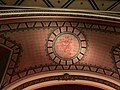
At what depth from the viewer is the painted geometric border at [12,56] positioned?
7312 mm

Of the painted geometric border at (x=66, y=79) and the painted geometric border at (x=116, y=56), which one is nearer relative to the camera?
the painted geometric border at (x=116, y=56)

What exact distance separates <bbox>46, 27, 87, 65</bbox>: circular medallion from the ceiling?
81 centimetres

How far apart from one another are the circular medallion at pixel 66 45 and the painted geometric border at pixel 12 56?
3.59 ft

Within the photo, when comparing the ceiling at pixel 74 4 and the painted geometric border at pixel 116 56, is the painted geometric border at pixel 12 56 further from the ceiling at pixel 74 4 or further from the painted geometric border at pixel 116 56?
the painted geometric border at pixel 116 56

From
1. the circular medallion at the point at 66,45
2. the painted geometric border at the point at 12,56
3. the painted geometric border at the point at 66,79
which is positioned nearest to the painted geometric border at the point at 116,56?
the painted geometric border at the point at 66,79

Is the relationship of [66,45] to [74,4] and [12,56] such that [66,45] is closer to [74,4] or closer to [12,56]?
[74,4]

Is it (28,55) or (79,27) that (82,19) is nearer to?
(79,27)

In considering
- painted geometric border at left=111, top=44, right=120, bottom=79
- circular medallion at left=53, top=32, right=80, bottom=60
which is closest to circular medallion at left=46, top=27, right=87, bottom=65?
circular medallion at left=53, top=32, right=80, bottom=60

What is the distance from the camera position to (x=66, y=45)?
8117 millimetres

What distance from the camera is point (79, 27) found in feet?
24.8

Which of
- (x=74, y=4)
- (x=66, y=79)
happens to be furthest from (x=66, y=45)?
(x=66, y=79)

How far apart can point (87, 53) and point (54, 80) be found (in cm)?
201

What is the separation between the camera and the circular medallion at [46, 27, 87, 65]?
25.6 feet

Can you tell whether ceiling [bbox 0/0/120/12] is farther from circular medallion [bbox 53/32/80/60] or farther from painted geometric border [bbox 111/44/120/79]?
painted geometric border [bbox 111/44/120/79]
